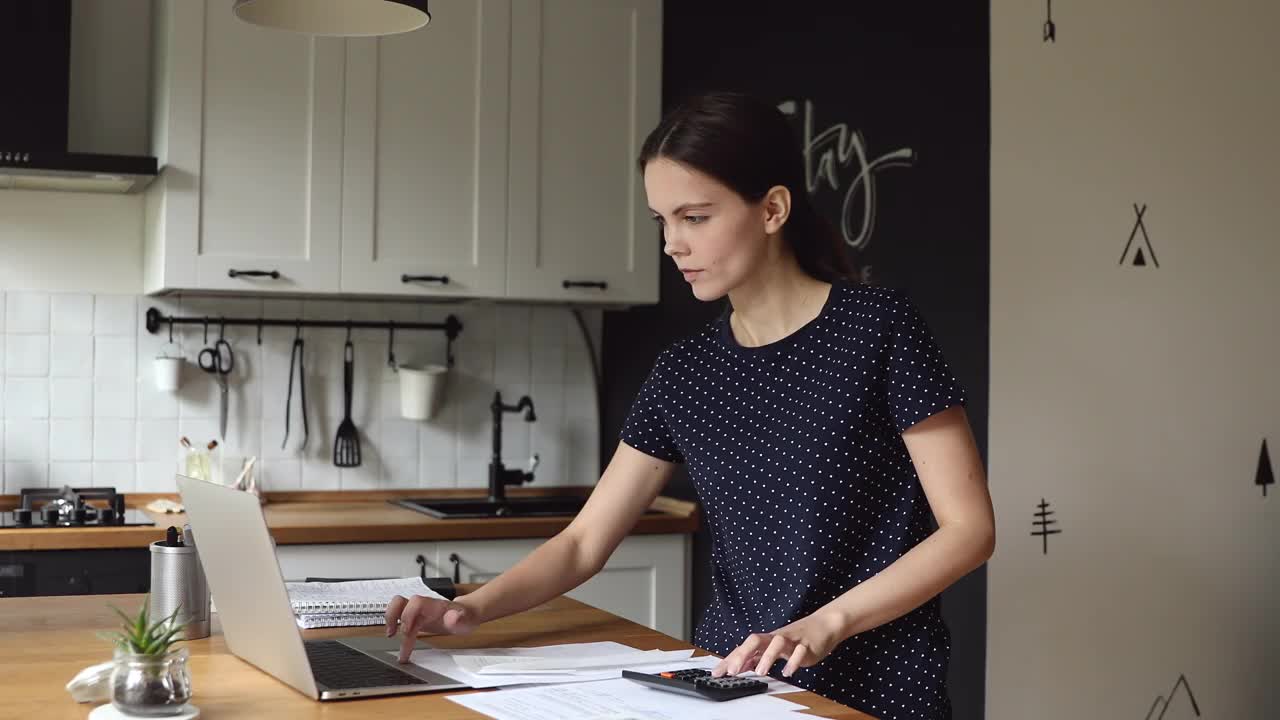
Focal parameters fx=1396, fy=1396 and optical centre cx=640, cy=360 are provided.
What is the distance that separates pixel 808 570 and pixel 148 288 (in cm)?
241

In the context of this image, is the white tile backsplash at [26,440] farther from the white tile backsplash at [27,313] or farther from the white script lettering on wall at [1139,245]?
the white script lettering on wall at [1139,245]

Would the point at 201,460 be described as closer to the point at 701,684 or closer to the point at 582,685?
the point at 582,685

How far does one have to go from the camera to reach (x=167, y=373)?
364 centimetres

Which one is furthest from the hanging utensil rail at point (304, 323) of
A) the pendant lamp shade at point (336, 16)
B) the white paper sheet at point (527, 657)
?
the white paper sheet at point (527, 657)

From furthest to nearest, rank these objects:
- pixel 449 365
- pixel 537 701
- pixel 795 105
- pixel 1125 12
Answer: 1. pixel 449 365
2. pixel 795 105
3. pixel 1125 12
4. pixel 537 701

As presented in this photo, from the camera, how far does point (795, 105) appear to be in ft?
11.4

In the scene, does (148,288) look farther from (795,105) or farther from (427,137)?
(795,105)

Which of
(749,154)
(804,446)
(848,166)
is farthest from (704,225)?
(848,166)

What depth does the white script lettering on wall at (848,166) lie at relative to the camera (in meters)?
3.24

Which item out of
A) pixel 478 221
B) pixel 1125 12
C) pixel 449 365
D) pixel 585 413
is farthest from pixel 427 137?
pixel 1125 12

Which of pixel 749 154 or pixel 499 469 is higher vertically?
pixel 749 154

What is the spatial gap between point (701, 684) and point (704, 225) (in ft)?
2.10

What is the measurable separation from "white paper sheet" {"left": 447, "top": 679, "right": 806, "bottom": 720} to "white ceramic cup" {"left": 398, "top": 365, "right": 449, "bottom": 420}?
7.98 ft

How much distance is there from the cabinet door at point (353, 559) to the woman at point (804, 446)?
1433 mm
